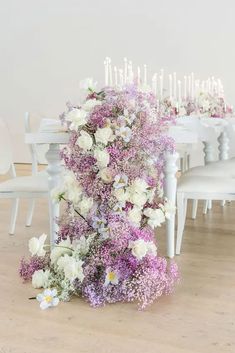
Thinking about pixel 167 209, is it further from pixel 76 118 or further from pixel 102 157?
pixel 76 118

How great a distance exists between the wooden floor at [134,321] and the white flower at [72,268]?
104 millimetres

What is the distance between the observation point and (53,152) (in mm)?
2609

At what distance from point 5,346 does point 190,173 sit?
70.3 inches

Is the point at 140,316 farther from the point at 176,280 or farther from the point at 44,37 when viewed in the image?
the point at 44,37

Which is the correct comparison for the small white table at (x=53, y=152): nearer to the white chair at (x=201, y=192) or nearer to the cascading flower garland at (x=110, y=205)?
the cascading flower garland at (x=110, y=205)

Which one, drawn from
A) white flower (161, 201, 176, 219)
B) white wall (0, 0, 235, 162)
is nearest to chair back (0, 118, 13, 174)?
white flower (161, 201, 176, 219)

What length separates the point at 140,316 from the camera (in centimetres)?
202

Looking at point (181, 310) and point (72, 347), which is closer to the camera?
point (72, 347)

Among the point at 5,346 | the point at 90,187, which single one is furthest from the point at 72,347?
the point at 90,187

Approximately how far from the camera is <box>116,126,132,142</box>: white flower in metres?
2.21

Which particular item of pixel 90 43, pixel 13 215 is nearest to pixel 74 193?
pixel 13 215

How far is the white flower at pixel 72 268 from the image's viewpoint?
2.17 m

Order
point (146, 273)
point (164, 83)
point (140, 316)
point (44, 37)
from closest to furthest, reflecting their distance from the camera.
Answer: point (140, 316), point (146, 273), point (164, 83), point (44, 37)

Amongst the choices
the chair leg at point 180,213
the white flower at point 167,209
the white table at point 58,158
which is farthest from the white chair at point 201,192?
the white flower at point 167,209
